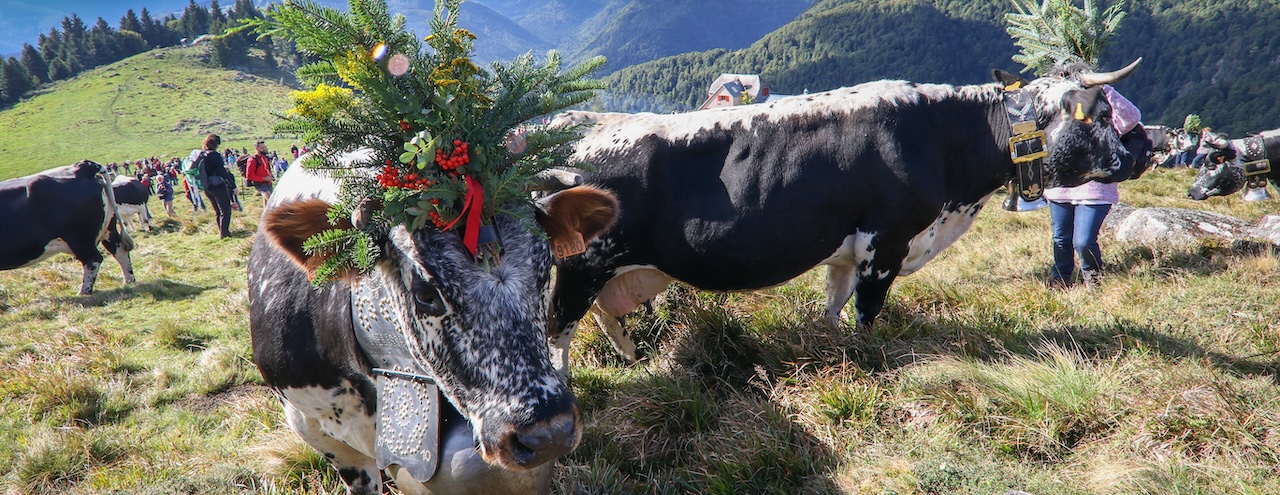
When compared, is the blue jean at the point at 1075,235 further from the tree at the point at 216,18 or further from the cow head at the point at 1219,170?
the tree at the point at 216,18

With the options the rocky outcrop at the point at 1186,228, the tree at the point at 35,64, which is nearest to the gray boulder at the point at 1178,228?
the rocky outcrop at the point at 1186,228

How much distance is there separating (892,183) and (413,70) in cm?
307

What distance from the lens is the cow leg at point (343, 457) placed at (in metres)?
2.91

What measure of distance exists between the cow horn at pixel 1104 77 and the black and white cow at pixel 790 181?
0.04ft

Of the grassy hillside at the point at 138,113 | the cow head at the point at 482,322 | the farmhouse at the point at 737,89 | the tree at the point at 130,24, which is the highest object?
the tree at the point at 130,24

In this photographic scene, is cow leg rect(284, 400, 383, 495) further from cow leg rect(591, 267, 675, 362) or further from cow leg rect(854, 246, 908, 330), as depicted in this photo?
cow leg rect(854, 246, 908, 330)

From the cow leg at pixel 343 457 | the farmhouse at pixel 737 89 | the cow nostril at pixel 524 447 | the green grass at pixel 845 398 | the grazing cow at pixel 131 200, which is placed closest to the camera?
the cow nostril at pixel 524 447

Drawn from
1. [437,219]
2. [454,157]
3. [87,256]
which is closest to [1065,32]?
[454,157]

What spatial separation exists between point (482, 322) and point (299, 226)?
0.80 m

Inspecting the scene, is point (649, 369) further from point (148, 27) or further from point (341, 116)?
point (148, 27)

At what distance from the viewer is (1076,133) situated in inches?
182

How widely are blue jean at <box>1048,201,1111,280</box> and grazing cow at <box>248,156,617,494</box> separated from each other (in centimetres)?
502

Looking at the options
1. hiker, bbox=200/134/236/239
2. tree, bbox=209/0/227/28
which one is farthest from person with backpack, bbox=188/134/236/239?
tree, bbox=209/0/227/28

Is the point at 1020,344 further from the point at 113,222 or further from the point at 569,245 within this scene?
the point at 113,222
